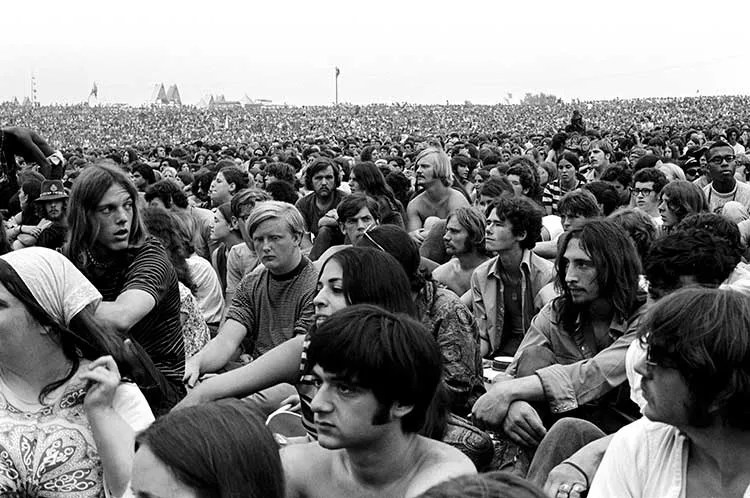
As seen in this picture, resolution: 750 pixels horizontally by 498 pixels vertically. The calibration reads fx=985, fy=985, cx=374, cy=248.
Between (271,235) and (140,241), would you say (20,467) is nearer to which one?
(140,241)

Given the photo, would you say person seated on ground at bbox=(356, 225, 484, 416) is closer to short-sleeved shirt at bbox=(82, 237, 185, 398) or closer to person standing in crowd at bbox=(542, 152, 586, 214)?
short-sleeved shirt at bbox=(82, 237, 185, 398)

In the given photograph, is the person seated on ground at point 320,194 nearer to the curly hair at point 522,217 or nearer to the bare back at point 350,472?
the curly hair at point 522,217

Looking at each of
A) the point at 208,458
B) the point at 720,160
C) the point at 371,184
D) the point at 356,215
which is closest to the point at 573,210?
the point at 356,215

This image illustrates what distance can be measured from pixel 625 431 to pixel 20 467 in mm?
1748

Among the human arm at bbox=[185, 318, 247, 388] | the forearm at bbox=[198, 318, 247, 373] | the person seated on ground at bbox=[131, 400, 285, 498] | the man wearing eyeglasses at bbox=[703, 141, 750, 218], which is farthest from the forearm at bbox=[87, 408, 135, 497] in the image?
the man wearing eyeglasses at bbox=[703, 141, 750, 218]

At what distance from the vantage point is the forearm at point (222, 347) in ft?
16.1

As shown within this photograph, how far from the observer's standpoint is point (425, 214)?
920 cm

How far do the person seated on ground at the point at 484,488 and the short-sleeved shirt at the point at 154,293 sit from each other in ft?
8.46

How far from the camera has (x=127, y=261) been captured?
166 inches

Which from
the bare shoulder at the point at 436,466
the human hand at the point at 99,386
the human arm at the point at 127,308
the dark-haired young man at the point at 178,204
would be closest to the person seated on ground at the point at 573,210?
the dark-haired young man at the point at 178,204

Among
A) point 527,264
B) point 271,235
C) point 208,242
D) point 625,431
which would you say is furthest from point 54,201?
point 625,431

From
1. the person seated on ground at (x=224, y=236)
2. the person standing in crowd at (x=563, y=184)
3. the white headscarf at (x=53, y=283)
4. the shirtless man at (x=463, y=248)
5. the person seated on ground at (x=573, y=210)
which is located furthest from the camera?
the person standing in crowd at (x=563, y=184)

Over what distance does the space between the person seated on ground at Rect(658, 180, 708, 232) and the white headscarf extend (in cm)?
474

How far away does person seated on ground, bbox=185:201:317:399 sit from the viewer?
524 cm
